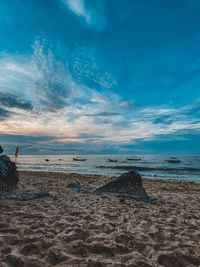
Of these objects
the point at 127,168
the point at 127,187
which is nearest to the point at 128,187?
the point at 127,187

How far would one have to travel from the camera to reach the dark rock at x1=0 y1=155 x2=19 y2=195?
6.57 meters

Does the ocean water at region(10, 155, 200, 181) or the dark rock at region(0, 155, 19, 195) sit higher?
the dark rock at region(0, 155, 19, 195)

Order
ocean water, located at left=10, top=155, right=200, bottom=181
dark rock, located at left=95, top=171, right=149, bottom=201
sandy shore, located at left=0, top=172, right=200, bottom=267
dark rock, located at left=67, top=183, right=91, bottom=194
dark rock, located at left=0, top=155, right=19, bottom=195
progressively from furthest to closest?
ocean water, located at left=10, top=155, right=200, bottom=181
dark rock, located at left=67, top=183, right=91, bottom=194
dark rock, located at left=95, top=171, right=149, bottom=201
dark rock, located at left=0, top=155, right=19, bottom=195
sandy shore, located at left=0, top=172, right=200, bottom=267

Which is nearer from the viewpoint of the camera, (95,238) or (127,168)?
(95,238)

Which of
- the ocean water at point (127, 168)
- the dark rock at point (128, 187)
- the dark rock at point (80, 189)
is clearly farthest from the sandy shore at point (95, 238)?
the ocean water at point (127, 168)

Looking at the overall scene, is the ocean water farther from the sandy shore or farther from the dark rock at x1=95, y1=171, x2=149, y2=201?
the sandy shore

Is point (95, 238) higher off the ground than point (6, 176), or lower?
lower

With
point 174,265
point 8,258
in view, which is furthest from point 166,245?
point 8,258

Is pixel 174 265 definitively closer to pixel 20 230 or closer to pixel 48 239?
pixel 48 239

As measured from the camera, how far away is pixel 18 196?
6.54 m

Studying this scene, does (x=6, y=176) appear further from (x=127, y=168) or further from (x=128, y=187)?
(x=127, y=168)

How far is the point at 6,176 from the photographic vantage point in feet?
23.0

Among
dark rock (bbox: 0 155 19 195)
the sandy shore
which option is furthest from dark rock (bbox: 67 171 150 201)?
dark rock (bbox: 0 155 19 195)

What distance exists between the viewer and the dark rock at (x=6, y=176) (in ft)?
21.6
